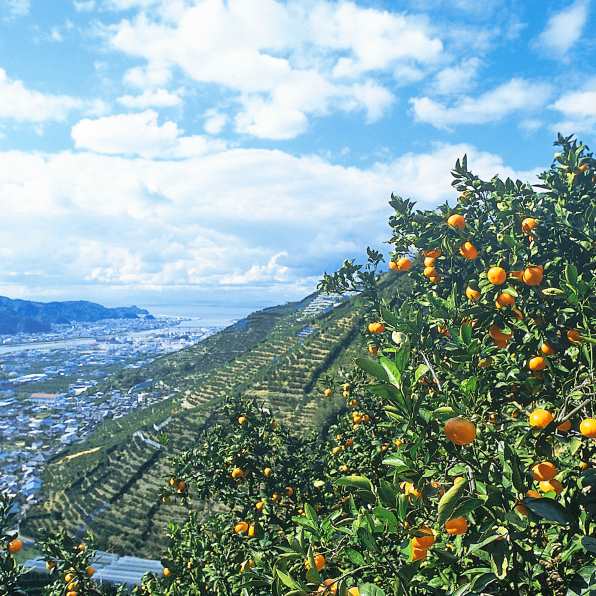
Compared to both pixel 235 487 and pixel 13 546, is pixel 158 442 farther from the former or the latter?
pixel 13 546

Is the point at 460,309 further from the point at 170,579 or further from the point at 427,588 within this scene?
the point at 170,579

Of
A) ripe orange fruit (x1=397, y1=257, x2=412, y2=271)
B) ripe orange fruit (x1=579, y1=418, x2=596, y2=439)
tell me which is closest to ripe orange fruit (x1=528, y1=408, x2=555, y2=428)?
ripe orange fruit (x1=579, y1=418, x2=596, y2=439)

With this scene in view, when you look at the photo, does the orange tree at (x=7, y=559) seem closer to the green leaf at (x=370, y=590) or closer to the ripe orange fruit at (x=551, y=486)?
the green leaf at (x=370, y=590)

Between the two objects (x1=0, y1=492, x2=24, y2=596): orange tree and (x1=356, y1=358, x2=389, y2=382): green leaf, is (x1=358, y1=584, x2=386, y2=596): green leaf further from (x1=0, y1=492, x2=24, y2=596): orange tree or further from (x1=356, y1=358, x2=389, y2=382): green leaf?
(x1=0, y1=492, x2=24, y2=596): orange tree

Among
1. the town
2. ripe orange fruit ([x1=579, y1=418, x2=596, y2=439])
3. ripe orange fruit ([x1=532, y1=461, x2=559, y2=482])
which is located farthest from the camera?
the town

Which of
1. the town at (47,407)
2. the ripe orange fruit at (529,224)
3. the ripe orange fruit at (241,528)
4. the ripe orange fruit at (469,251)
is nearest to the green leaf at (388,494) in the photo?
the ripe orange fruit at (469,251)

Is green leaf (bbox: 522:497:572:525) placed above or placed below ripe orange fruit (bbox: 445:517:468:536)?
above
